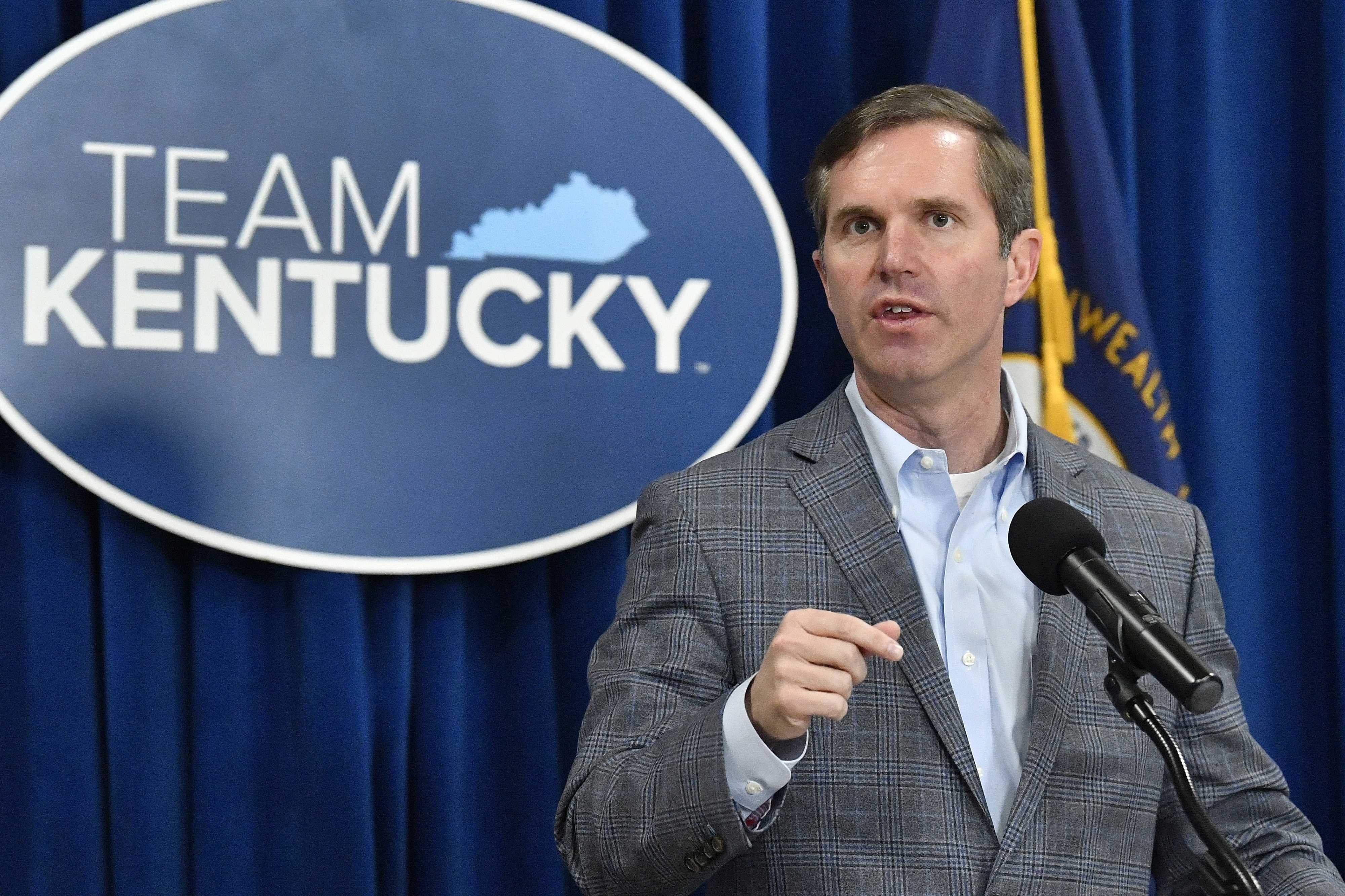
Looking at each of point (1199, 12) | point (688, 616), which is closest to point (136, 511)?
point (688, 616)

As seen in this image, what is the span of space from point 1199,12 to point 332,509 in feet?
5.10

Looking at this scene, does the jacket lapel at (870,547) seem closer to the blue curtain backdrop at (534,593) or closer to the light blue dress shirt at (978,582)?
the light blue dress shirt at (978,582)

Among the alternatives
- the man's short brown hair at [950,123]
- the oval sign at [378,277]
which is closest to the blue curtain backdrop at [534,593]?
the oval sign at [378,277]

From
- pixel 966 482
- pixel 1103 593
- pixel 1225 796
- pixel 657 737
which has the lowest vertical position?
pixel 1225 796

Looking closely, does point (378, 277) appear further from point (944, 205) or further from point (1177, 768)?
point (1177, 768)

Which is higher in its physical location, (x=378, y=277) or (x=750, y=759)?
(x=378, y=277)

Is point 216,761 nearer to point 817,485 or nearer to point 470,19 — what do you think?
point 817,485

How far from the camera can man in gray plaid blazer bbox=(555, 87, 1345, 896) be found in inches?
49.7

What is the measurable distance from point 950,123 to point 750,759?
74 centimetres

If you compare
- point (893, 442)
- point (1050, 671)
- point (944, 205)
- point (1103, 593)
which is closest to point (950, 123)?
point (944, 205)

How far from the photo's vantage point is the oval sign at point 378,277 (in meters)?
1.72

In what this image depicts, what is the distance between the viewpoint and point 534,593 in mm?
1903

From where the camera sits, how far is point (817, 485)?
1425 millimetres

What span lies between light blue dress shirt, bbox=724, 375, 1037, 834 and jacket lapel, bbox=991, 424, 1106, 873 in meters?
0.02
